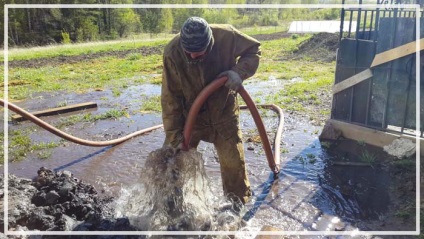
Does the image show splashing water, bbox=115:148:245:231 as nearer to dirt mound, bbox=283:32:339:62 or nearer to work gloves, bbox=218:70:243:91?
work gloves, bbox=218:70:243:91

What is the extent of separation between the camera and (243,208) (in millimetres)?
4090

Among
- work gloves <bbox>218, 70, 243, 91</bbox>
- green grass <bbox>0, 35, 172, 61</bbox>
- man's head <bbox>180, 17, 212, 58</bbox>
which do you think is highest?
man's head <bbox>180, 17, 212, 58</bbox>

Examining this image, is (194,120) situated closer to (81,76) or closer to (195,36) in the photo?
(195,36)

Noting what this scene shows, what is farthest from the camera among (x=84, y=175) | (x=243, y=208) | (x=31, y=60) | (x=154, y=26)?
(x=154, y=26)

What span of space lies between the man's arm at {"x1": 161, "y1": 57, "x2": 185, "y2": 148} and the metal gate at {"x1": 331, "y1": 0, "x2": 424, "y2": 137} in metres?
3.21

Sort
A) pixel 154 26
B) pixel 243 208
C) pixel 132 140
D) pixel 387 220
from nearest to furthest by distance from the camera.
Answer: pixel 387 220 → pixel 243 208 → pixel 132 140 → pixel 154 26

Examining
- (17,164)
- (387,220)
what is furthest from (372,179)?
(17,164)

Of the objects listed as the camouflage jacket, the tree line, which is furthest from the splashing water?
the tree line

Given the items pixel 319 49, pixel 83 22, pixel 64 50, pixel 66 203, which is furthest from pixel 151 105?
pixel 83 22

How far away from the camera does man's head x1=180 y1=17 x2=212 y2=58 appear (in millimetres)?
3186

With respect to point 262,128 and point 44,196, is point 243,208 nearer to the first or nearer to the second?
point 262,128

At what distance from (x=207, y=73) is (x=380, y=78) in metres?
3.19

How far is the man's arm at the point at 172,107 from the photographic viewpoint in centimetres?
372

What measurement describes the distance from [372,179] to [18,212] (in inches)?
168
